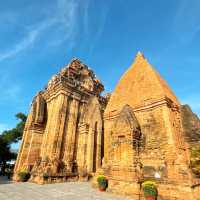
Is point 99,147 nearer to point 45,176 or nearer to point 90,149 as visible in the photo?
point 90,149

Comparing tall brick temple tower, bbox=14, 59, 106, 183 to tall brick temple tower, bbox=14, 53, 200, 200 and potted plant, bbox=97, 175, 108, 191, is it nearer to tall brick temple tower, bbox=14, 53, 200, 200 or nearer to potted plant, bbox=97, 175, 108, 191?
tall brick temple tower, bbox=14, 53, 200, 200

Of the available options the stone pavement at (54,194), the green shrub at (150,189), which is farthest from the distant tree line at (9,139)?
the green shrub at (150,189)

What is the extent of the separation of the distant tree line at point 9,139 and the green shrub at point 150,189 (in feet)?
72.8

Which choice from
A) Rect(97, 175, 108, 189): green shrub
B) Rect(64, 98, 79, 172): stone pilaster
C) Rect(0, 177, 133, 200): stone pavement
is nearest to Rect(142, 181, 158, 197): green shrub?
Rect(0, 177, 133, 200): stone pavement

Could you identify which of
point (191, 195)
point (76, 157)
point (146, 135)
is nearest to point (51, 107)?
point (76, 157)

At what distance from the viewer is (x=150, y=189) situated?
6.55 metres

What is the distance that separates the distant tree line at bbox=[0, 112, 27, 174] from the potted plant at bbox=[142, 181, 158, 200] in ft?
72.9

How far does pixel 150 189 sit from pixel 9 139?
24.0 metres

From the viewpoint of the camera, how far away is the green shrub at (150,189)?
6.48 m

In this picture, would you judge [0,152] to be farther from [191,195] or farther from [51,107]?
[191,195]

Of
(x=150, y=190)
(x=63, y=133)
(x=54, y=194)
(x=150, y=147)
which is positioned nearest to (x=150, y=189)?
(x=150, y=190)

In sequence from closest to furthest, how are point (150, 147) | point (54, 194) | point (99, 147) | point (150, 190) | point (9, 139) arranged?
point (150, 190) → point (54, 194) → point (150, 147) → point (99, 147) → point (9, 139)

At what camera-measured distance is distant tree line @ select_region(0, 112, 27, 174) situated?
908 inches

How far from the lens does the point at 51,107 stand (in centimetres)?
1653
